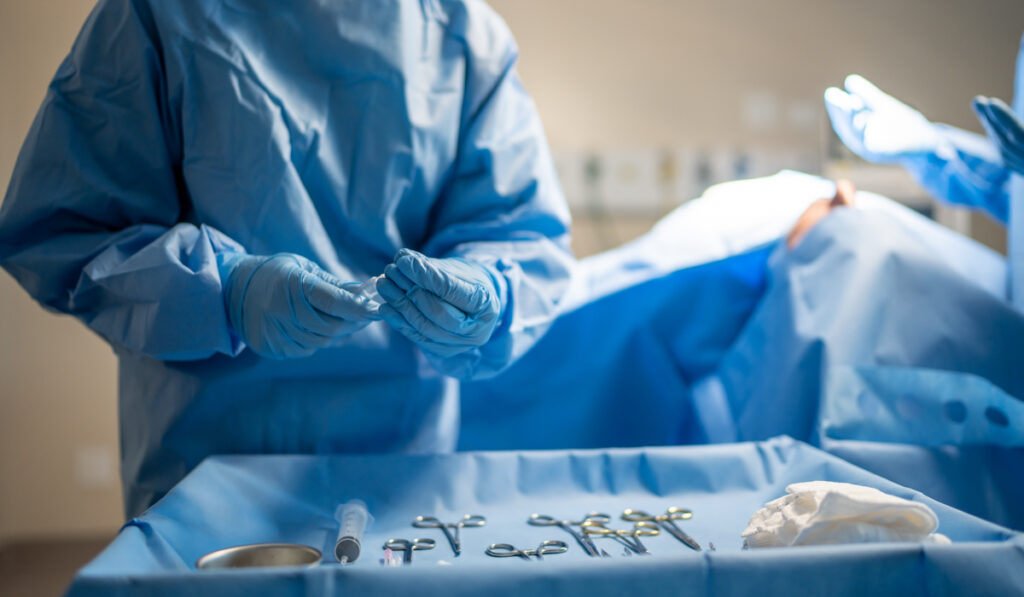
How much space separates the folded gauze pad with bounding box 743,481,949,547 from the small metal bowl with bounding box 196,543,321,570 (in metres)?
0.38

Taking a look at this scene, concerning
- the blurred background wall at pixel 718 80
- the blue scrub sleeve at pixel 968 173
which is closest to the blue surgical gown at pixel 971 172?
the blue scrub sleeve at pixel 968 173

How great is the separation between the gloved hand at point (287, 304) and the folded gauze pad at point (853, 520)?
0.43 metres

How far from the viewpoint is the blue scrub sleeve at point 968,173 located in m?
1.46

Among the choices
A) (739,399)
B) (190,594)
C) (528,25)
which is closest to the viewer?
(190,594)

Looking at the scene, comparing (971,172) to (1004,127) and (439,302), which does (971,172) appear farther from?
(439,302)

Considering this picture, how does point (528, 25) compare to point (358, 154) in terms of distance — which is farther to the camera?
point (528, 25)

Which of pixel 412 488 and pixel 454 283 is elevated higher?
pixel 454 283

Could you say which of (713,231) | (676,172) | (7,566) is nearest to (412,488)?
(713,231)

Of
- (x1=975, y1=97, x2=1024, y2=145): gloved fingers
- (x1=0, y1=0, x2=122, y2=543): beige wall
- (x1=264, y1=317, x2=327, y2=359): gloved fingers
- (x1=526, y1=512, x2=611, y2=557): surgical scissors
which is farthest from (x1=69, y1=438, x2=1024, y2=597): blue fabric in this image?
(x1=0, y1=0, x2=122, y2=543): beige wall

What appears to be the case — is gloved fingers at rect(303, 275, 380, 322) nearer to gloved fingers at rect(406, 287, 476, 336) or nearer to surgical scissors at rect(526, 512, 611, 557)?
gloved fingers at rect(406, 287, 476, 336)

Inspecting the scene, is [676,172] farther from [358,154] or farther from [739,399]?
[358,154]

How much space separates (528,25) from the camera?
288 centimetres

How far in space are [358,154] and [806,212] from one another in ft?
2.68

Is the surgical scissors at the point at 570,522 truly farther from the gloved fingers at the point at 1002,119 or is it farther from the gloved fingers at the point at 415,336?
the gloved fingers at the point at 1002,119
